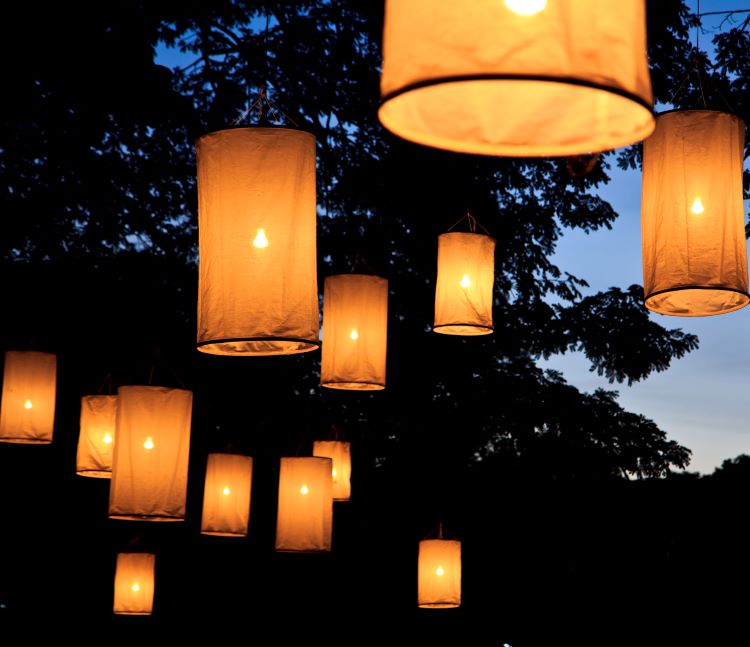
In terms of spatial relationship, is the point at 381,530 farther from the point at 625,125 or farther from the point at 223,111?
the point at 625,125

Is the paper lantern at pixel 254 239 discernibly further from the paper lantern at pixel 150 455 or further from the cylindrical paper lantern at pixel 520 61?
the paper lantern at pixel 150 455

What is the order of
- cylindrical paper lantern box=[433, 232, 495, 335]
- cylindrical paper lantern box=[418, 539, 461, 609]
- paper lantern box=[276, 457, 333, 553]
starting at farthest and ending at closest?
cylindrical paper lantern box=[418, 539, 461, 609] → paper lantern box=[276, 457, 333, 553] → cylindrical paper lantern box=[433, 232, 495, 335]

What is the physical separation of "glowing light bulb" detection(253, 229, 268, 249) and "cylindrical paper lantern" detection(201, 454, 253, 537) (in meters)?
7.61

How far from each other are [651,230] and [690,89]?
8.58 meters

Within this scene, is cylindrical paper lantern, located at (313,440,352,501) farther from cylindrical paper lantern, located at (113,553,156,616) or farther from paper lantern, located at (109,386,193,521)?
paper lantern, located at (109,386,193,521)

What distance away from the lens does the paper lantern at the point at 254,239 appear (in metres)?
4.27

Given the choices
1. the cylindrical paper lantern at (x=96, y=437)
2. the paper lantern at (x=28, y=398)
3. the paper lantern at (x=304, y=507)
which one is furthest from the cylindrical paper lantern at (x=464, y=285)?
the paper lantern at (x=28, y=398)

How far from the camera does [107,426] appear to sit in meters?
9.72

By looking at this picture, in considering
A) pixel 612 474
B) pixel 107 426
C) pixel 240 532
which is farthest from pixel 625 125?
pixel 612 474

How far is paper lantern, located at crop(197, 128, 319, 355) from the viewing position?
14.0 feet

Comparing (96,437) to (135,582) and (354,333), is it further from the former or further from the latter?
(135,582)

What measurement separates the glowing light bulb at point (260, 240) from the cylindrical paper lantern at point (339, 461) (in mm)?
8962

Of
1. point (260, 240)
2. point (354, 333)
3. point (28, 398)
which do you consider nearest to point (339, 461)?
point (28, 398)

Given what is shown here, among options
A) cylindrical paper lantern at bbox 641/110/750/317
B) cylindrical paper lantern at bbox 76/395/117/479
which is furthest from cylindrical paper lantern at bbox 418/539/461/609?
cylindrical paper lantern at bbox 641/110/750/317
